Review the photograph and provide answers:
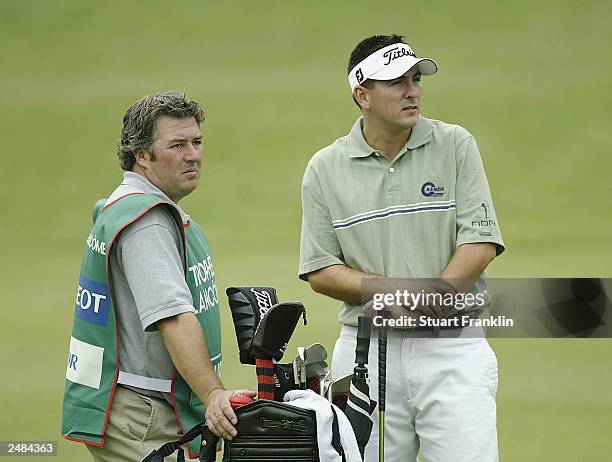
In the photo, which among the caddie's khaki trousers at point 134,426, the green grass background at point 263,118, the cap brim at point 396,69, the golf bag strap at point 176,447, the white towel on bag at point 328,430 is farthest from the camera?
the green grass background at point 263,118

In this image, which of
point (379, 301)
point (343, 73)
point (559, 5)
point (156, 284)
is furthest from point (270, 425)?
point (559, 5)

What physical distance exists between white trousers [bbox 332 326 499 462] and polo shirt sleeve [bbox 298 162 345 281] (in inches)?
6.6

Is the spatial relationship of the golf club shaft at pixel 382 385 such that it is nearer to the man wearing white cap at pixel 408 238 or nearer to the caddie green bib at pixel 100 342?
the man wearing white cap at pixel 408 238

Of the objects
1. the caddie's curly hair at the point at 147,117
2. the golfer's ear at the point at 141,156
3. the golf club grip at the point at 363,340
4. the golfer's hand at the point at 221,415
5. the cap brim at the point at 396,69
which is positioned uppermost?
the cap brim at the point at 396,69

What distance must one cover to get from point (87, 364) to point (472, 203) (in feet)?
2.87

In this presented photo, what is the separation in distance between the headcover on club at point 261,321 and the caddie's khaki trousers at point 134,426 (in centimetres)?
21

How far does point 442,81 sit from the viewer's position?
436 cm

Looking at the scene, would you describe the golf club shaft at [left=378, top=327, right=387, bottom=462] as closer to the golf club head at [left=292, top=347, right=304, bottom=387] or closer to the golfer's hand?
the golf club head at [left=292, top=347, right=304, bottom=387]

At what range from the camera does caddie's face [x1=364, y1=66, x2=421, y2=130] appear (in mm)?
2562

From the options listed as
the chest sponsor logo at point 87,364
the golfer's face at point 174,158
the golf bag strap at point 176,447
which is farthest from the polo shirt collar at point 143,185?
the golf bag strap at point 176,447

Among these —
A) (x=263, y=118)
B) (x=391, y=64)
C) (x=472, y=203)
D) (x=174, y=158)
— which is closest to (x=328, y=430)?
(x=174, y=158)

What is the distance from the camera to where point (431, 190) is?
2.52 metres

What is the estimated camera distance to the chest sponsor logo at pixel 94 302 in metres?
2.16

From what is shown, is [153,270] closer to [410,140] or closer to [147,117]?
[147,117]
